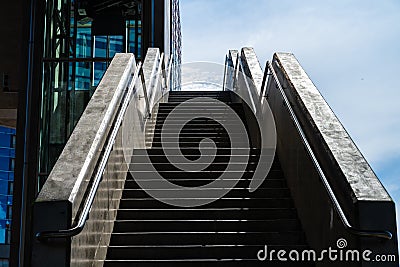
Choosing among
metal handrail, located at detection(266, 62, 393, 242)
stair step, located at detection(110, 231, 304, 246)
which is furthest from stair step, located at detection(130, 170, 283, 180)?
stair step, located at detection(110, 231, 304, 246)

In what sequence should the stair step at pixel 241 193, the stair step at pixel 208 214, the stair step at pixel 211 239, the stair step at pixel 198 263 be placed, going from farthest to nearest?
the stair step at pixel 241 193 → the stair step at pixel 208 214 → the stair step at pixel 211 239 → the stair step at pixel 198 263

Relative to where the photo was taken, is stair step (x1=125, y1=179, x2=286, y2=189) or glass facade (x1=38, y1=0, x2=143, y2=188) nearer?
stair step (x1=125, y1=179, x2=286, y2=189)

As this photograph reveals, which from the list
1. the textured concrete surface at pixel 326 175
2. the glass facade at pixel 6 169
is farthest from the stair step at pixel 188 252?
the glass facade at pixel 6 169

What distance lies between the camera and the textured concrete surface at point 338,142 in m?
4.42

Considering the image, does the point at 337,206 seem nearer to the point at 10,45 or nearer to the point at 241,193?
the point at 241,193

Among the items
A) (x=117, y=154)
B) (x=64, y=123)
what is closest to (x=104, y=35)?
(x=64, y=123)

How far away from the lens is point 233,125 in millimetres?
10156

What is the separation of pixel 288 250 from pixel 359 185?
51.2 inches

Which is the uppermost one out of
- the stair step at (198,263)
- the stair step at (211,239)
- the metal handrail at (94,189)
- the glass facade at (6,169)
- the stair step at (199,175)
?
the metal handrail at (94,189)

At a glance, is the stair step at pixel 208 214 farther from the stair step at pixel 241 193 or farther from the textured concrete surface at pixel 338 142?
the textured concrete surface at pixel 338 142

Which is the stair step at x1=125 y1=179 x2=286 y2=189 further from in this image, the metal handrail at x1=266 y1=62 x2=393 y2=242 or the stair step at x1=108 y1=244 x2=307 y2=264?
the stair step at x1=108 y1=244 x2=307 y2=264

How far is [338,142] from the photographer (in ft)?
16.7

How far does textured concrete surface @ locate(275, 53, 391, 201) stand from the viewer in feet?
14.5

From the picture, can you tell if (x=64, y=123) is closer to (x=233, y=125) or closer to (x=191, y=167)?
(x=233, y=125)
